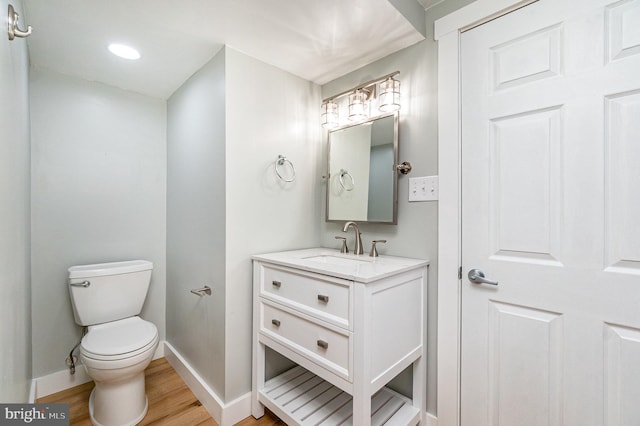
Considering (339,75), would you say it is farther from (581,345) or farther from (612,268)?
(581,345)

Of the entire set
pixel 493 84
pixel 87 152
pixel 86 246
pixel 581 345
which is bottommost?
pixel 581 345

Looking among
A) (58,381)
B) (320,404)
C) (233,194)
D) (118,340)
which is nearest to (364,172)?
(233,194)

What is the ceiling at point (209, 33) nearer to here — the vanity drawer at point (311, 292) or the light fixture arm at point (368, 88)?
the light fixture arm at point (368, 88)

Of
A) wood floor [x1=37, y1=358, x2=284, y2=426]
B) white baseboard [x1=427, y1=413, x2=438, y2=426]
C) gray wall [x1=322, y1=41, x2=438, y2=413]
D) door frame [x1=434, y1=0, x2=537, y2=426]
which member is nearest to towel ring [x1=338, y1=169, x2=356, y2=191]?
gray wall [x1=322, y1=41, x2=438, y2=413]

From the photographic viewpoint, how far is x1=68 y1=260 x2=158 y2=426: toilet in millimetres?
1476

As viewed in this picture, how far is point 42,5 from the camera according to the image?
4.23 ft

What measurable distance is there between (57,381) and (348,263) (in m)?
2.13

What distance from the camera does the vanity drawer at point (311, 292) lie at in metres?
1.18

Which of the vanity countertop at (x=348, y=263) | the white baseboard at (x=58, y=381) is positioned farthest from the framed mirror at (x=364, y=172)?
the white baseboard at (x=58, y=381)

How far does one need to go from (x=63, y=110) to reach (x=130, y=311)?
1471 mm

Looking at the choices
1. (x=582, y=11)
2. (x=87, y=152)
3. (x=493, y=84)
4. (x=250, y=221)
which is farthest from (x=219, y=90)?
(x=582, y=11)

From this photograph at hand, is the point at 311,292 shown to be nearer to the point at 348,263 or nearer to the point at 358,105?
the point at 348,263

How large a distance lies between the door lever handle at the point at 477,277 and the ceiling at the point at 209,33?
126 centimetres

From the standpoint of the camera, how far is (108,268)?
188 centimetres
